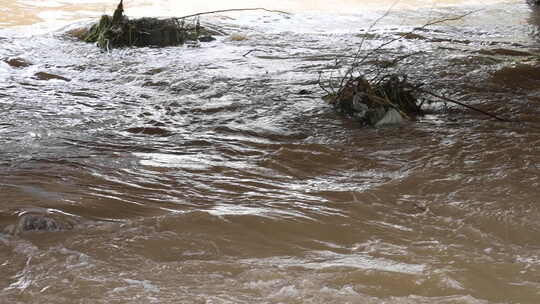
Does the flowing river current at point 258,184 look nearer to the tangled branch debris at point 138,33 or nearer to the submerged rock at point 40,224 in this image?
the submerged rock at point 40,224

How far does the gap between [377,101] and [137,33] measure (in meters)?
4.10

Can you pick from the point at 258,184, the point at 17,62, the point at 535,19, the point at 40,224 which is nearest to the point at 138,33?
the point at 17,62

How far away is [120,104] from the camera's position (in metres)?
5.29

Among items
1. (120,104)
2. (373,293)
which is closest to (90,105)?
(120,104)

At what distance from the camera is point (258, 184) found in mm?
3615

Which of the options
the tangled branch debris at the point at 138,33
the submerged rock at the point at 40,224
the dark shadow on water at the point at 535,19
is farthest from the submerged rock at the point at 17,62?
the dark shadow on water at the point at 535,19

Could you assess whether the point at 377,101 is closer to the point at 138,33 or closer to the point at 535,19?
the point at 138,33

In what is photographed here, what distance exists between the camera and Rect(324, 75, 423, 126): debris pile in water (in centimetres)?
484

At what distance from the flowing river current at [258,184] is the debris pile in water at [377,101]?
0.13 m

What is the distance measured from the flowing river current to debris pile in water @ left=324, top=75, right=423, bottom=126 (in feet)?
0.42

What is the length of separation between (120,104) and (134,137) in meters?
0.98

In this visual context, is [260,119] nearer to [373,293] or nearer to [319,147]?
[319,147]

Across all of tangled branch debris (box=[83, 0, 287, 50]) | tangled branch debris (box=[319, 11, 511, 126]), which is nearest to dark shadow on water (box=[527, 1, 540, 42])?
tangled branch debris (box=[319, 11, 511, 126])

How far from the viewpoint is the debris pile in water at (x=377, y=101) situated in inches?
191
